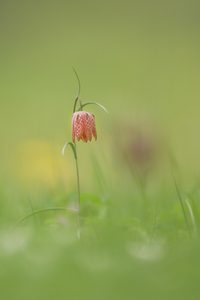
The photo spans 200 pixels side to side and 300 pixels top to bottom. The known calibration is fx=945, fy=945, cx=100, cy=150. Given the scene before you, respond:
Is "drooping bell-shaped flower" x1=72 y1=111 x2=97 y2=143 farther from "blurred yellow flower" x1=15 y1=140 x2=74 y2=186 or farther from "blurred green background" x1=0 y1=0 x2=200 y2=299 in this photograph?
"blurred yellow flower" x1=15 y1=140 x2=74 y2=186

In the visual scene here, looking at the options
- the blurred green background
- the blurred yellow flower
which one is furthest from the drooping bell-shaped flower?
the blurred yellow flower


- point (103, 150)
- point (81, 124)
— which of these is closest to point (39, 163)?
point (103, 150)

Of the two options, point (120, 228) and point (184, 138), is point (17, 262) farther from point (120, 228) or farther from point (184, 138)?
point (184, 138)

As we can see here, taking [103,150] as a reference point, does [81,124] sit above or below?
above

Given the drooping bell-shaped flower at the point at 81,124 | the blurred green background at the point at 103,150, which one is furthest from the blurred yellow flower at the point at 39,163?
the drooping bell-shaped flower at the point at 81,124

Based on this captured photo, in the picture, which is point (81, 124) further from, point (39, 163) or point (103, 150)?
point (39, 163)

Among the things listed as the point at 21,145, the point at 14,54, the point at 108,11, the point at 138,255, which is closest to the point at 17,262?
the point at 138,255

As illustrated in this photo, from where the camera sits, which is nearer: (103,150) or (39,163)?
(103,150)

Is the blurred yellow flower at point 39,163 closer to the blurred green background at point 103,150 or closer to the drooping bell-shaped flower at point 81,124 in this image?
the blurred green background at point 103,150

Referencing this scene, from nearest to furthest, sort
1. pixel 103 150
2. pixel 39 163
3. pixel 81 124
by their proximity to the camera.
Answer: pixel 81 124
pixel 103 150
pixel 39 163
